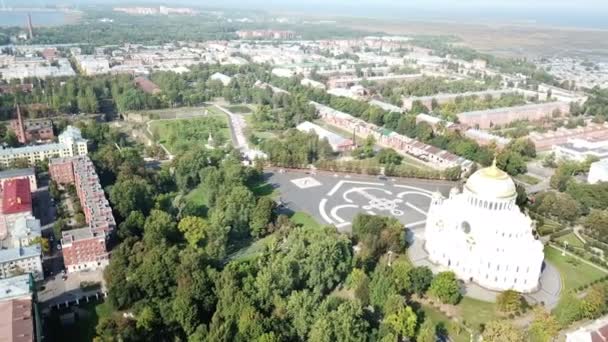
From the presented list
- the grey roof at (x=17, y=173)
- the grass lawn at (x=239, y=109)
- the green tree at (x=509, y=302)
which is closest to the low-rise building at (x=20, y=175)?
the grey roof at (x=17, y=173)

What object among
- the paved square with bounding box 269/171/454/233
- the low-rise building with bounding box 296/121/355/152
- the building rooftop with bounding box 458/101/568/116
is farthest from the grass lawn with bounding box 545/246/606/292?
the building rooftop with bounding box 458/101/568/116

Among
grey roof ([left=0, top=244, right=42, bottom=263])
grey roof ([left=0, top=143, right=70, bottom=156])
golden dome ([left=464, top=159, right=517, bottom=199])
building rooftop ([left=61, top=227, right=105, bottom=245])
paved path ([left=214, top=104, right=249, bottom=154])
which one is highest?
golden dome ([left=464, top=159, right=517, bottom=199])

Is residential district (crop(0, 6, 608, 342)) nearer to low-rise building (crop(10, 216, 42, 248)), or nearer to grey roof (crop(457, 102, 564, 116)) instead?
low-rise building (crop(10, 216, 42, 248))

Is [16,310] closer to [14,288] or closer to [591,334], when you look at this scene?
[14,288]

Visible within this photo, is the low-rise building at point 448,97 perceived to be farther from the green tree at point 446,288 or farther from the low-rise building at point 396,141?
the green tree at point 446,288

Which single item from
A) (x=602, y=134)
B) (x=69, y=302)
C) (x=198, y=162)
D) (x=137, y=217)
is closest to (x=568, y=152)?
(x=602, y=134)

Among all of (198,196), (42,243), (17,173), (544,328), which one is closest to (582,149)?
(544,328)
